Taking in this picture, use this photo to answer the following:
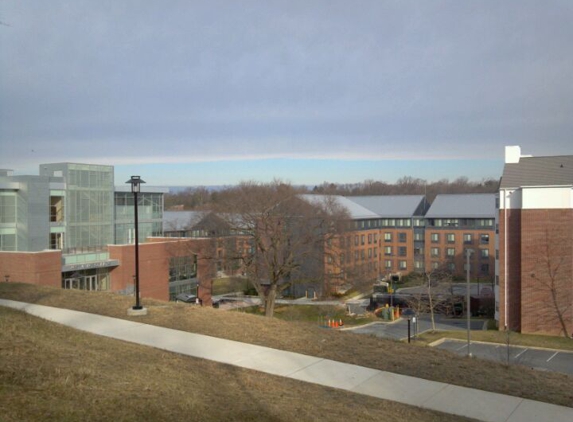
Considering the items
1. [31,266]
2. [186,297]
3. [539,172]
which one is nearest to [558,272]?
[539,172]

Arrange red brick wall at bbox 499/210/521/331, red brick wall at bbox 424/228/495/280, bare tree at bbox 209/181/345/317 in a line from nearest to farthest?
bare tree at bbox 209/181/345/317 → red brick wall at bbox 499/210/521/331 → red brick wall at bbox 424/228/495/280

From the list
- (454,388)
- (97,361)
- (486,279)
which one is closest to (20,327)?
(97,361)

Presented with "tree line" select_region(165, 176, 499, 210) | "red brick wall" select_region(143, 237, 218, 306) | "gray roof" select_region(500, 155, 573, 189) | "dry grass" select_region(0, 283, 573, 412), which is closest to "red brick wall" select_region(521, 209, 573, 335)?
"gray roof" select_region(500, 155, 573, 189)

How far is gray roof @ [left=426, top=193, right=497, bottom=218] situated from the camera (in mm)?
67812

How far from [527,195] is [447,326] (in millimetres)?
10970

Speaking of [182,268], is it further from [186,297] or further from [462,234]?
[462,234]

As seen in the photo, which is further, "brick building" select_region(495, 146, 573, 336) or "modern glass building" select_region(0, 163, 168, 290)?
"brick building" select_region(495, 146, 573, 336)

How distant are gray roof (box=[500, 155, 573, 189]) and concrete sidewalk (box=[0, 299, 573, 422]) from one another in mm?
31649

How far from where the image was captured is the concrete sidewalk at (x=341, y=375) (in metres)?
8.38

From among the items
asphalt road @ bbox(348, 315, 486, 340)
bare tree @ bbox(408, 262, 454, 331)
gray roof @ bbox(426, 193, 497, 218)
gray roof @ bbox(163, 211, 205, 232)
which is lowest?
asphalt road @ bbox(348, 315, 486, 340)

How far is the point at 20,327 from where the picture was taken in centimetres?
1093

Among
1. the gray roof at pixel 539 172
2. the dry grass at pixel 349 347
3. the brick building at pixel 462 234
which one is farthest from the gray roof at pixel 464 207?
the dry grass at pixel 349 347

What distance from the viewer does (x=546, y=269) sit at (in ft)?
119

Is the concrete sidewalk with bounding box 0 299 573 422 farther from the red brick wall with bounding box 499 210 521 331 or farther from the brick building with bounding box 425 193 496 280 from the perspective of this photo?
the brick building with bounding box 425 193 496 280
